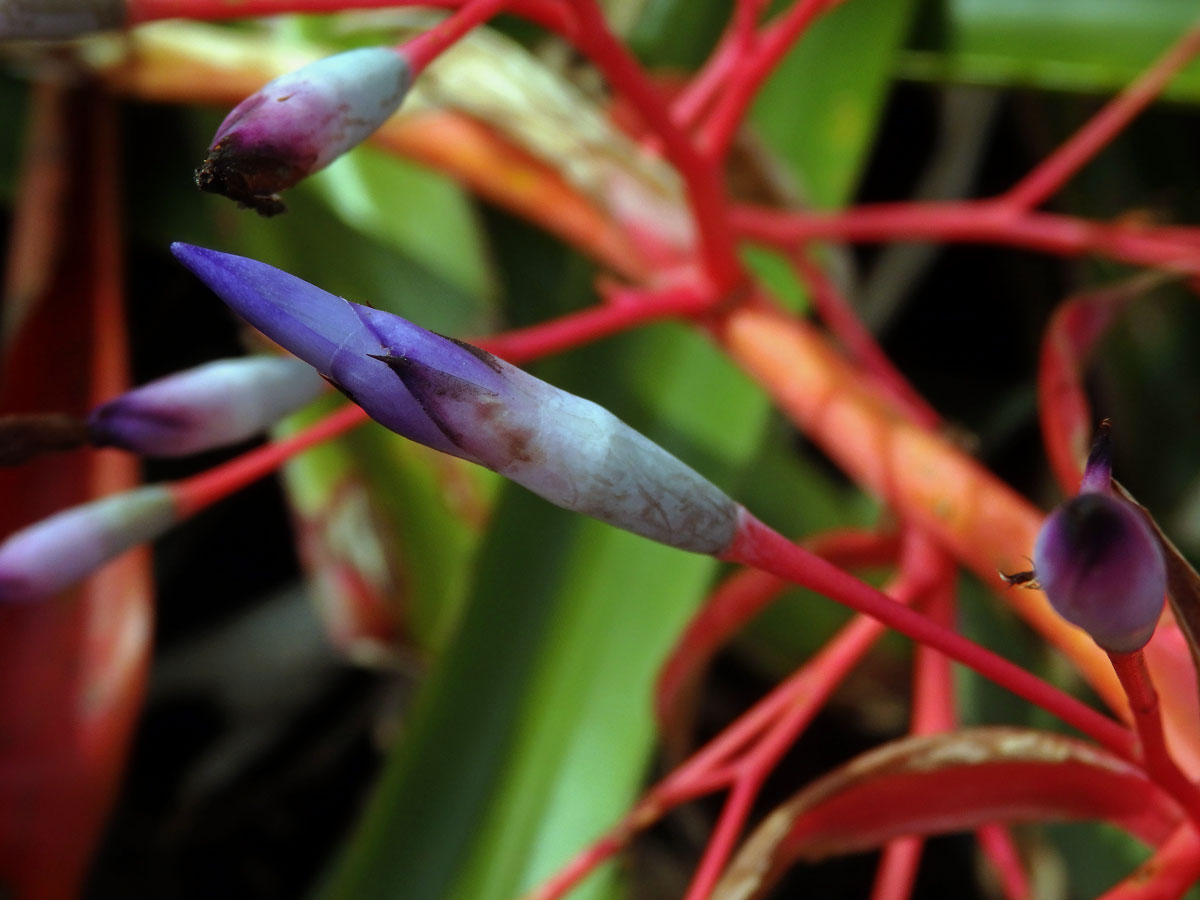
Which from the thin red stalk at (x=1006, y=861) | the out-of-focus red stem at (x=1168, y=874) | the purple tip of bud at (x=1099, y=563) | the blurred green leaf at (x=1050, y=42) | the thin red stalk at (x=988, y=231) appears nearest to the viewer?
the purple tip of bud at (x=1099, y=563)

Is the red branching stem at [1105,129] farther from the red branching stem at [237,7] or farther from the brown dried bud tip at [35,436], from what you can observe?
the brown dried bud tip at [35,436]

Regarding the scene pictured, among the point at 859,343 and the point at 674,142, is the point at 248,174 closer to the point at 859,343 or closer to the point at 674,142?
the point at 674,142

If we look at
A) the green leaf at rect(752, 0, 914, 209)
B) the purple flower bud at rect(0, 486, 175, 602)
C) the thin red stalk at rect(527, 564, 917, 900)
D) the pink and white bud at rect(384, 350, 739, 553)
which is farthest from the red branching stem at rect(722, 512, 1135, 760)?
the green leaf at rect(752, 0, 914, 209)

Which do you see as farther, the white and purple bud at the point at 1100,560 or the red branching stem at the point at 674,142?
the red branching stem at the point at 674,142

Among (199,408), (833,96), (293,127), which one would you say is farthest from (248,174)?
(833,96)

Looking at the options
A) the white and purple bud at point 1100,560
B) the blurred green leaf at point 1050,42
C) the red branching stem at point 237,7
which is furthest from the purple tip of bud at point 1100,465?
the blurred green leaf at point 1050,42

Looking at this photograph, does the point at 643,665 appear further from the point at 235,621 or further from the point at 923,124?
the point at 923,124
